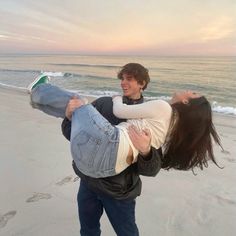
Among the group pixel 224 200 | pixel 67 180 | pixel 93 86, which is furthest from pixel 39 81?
pixel 93 86

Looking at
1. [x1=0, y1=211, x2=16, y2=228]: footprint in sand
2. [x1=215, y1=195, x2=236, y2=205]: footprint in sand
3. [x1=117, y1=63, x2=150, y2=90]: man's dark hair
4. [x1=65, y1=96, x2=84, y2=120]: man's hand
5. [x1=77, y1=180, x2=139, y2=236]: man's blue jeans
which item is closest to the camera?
[x1=65, y1=96, x2=84, y2=120]: man's hand

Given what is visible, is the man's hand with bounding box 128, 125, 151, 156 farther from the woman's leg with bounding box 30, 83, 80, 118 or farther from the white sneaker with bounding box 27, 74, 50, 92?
the white sneaker with bounding box 27, 74, 50, 92

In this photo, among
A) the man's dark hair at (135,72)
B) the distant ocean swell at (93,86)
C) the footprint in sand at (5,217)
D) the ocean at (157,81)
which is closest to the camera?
the man's dark hair at (135,72)

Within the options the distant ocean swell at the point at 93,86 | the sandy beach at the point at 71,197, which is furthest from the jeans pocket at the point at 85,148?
the distant ocean swell at the point at 93,86

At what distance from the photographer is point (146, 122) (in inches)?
67.7

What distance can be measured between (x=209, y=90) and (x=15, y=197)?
17006 millimetres

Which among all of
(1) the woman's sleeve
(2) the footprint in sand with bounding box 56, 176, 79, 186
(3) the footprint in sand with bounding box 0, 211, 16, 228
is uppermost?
(1) the woman's sleeve

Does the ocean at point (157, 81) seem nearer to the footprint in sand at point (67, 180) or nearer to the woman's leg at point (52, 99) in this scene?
the woman's leg at point (52, 99)

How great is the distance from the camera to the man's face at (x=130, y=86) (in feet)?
6.86

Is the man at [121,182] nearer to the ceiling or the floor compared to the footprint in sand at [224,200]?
nearer to the ceiling

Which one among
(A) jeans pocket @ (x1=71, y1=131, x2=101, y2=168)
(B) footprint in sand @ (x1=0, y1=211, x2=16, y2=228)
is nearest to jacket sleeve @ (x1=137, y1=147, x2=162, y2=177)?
(A) jeans pocket @ (x1=71, y1=131, x2=101, y2=168)

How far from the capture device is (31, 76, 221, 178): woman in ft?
5.38

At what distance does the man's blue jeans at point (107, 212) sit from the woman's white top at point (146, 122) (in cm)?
31

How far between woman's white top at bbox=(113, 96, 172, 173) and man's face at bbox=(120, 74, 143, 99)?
0.31 m
